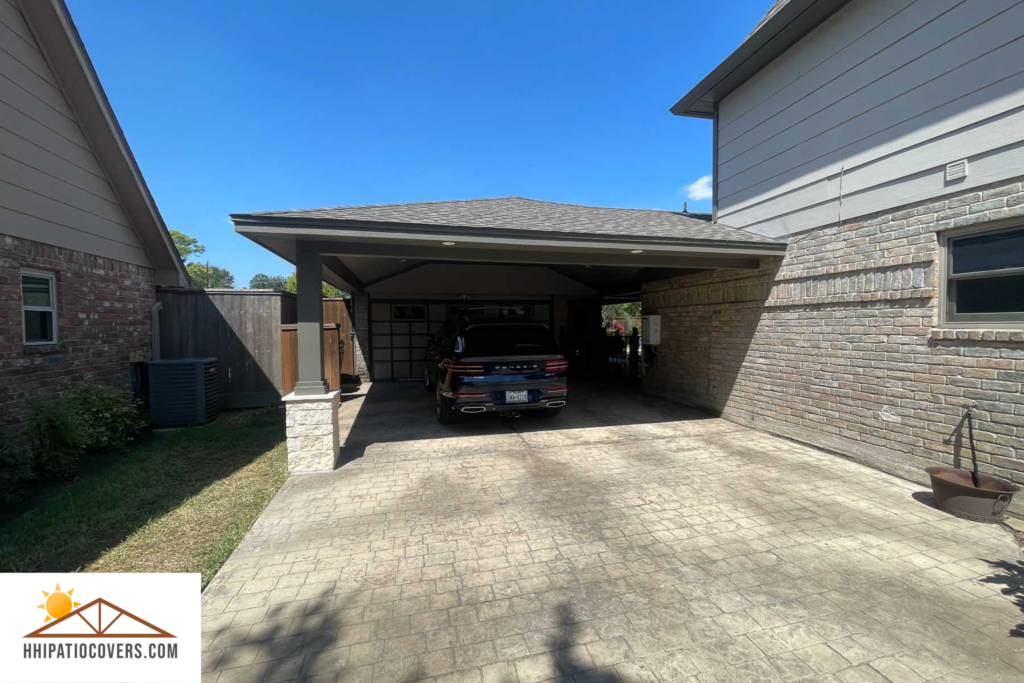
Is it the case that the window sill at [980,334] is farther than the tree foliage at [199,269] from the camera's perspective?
No

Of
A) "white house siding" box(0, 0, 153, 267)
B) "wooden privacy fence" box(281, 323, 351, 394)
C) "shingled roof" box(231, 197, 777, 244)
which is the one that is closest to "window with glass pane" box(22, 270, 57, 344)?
"white house siding" box(0, 0, 153, 267)

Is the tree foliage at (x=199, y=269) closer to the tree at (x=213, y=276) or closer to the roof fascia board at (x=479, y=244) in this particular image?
the tree at (x=213, y=276)

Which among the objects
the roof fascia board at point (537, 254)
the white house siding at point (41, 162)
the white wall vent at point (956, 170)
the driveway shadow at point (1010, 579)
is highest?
the white house siding at point (41, 162)

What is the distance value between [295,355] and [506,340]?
182 inches

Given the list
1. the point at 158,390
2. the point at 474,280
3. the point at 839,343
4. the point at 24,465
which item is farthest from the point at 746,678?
the point at 474,280

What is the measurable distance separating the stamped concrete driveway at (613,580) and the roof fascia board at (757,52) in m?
5.72

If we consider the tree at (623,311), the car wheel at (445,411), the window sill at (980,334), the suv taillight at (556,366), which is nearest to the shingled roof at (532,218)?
the suv taillight at (556,366)

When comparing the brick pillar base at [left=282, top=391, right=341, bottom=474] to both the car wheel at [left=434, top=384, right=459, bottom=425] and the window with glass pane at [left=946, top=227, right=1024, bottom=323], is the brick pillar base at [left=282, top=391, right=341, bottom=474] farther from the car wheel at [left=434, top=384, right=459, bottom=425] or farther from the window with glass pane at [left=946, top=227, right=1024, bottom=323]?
the window with glass pane at [left=946, top=227, right=1024, bottom=323]

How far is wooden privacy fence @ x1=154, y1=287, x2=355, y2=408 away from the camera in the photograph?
8.20 m

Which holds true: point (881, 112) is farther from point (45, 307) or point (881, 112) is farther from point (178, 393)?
point (45, 307)

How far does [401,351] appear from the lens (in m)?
12.4

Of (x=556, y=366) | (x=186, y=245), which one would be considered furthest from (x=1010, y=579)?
(x=186, y=245)

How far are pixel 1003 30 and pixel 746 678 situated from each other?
578 cm

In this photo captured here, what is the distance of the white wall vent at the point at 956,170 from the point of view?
4.15 m
